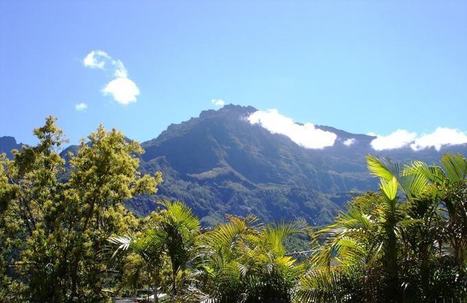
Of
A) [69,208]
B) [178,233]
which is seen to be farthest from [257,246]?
[69,208]

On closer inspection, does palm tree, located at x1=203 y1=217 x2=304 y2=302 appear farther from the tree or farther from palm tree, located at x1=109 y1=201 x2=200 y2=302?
the tree

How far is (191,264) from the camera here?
13.1 metres

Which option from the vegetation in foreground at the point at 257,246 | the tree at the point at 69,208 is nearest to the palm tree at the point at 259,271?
the vegetation in foreground at the point at 257,246

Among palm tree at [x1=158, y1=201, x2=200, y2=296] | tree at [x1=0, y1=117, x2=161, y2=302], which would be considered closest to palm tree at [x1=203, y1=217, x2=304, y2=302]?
palm tree at [x1=158, y1=201, x2=200, y2=296]

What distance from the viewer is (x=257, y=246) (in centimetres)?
1192

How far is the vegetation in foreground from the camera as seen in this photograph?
8375 millimetres

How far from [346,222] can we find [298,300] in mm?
2209

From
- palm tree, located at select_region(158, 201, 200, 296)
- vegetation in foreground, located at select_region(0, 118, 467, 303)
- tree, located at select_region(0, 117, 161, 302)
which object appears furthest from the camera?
tree, located at select_region(0, 117, 161, 302)

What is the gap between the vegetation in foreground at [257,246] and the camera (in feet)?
27.5

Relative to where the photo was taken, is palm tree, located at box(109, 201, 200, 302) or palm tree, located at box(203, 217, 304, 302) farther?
palm tree, located at box(109, 201, 200, 302)

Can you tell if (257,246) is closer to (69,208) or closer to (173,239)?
(173,239)

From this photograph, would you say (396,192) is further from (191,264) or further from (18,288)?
(18,288)

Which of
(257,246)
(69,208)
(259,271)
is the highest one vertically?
(69,208)

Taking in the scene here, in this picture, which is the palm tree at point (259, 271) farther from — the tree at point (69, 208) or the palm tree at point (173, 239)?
the tree at point (69, 208)
